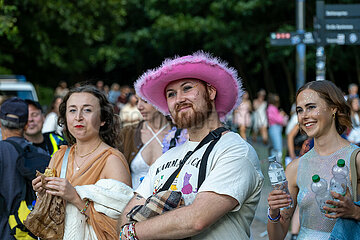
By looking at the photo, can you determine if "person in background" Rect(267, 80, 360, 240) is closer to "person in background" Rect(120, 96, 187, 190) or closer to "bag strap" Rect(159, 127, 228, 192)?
"bag strap" Rect(159, 127, 228, 192)

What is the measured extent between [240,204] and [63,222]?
1416mm

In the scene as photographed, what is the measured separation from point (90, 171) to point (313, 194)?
150 cm

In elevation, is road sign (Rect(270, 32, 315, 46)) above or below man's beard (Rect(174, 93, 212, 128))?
above

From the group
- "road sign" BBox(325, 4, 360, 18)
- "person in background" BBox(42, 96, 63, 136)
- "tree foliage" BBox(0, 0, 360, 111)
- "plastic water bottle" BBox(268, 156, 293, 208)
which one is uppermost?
"tree foliage" BBox(0, 0, 360, 111)

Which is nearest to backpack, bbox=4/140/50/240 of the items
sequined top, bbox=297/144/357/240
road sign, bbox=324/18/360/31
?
sequined top, bbox=297/144/357/240

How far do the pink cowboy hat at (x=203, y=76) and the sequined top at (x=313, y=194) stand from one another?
2.11 feet

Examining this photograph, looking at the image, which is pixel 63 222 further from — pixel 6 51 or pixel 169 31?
pixel 169 31

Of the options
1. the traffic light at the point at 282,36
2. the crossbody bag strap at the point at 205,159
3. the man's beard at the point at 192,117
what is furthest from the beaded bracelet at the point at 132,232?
the traffic light at the point at 282,36

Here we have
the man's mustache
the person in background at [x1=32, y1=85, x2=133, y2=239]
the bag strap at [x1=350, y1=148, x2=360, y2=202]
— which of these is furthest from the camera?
the person in background at [x1=32, y1=85, x2=133, y2=239]

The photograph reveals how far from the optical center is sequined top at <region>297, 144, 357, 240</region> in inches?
120

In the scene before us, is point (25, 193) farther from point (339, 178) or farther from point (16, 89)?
point (16, 89)

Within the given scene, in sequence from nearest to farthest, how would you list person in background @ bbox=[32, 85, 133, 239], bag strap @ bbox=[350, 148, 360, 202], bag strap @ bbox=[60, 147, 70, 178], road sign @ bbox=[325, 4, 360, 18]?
bag strap @ bbox=[350, 148, 360, 202], person in background @ bbox=[32, 85, 133, 239], bag strap @ bbox=[60, 147, 70, 178], road sign @ bbox=[325, 4, 360, 18]

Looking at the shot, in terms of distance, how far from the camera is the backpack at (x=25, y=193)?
405cm

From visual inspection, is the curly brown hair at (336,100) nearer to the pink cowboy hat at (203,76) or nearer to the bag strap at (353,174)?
the bag strap at (353,174)
